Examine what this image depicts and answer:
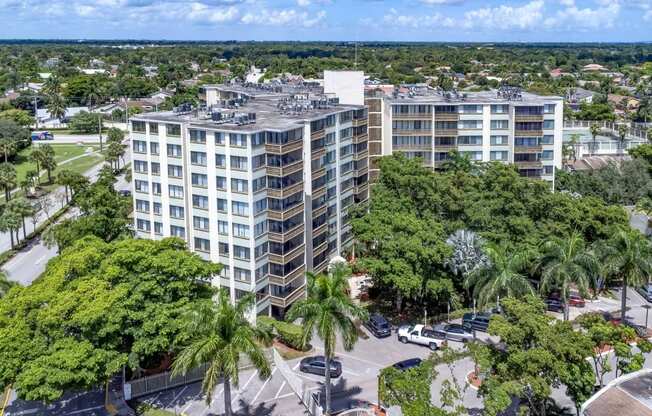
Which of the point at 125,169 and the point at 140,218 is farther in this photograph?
the point at 125,169

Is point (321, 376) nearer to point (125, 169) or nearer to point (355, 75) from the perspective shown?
point (355, 75)

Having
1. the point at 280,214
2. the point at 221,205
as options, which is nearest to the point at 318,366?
the point at 280,214

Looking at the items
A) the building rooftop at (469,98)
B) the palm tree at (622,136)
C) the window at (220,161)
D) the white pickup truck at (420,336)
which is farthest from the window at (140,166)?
the palm tree at (622,136)

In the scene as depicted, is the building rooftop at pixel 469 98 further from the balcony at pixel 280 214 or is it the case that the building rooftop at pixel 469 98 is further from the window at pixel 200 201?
the window at pixel 200 201

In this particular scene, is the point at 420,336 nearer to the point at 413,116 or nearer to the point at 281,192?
the point at 281,192

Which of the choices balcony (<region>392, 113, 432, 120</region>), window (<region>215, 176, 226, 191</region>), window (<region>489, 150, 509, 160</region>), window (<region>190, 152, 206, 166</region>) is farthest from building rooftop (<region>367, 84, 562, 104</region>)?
window (<region>215, 176, 226, 191</region>)

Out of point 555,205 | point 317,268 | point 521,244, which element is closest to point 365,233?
point 317,268
